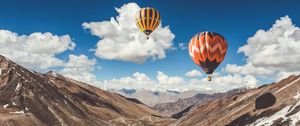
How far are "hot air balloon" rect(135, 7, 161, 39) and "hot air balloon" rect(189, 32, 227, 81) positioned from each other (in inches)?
1097

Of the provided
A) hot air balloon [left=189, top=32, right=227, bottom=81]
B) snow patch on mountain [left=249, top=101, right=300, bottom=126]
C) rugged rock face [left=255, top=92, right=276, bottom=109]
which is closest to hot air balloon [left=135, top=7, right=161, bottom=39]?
hot air balloon [left=189, top=32, right=227, bottom=81]

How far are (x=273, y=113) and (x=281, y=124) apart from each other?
17.8 m

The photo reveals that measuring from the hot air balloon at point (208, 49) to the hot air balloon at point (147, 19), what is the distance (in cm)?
2787

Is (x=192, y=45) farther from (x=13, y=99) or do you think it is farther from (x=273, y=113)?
(x=13, y=99)

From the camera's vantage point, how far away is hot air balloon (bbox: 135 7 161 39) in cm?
10950

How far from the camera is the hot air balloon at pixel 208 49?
8094cm

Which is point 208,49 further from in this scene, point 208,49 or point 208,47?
point 208,47

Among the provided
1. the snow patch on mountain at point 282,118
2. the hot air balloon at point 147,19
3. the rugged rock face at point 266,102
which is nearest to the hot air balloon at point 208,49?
the snow patch on mountain at point 282,118

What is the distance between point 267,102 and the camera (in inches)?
5153

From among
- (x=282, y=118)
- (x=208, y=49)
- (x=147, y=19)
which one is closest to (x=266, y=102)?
(x=282, y=118)

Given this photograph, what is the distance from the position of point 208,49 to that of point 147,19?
3259 cm

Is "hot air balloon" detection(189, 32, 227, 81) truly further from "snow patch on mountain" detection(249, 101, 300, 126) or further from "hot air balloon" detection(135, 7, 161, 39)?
"hot air balloon" detection(135, 7, 161, 39)

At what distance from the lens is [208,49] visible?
80.8 m

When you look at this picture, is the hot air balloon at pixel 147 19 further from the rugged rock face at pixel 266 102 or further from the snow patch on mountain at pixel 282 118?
the rugged rock face at pixel 266 102
